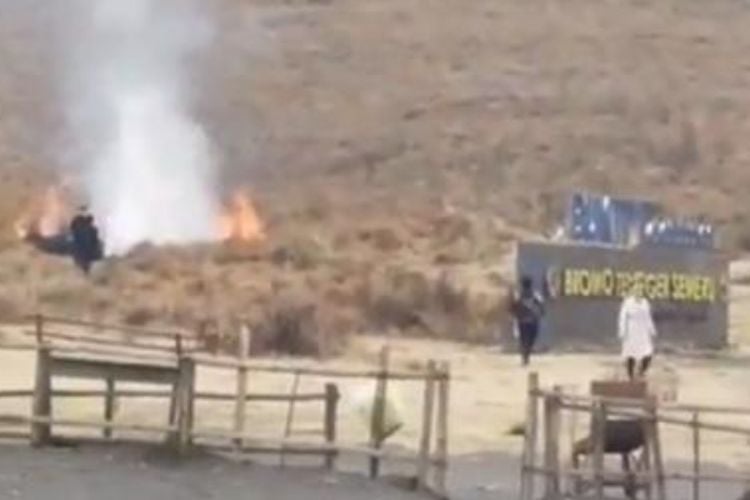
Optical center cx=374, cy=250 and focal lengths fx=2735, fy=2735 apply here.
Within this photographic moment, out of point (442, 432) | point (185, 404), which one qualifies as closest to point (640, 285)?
point (185, 404)

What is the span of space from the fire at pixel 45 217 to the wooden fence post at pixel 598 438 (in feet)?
116

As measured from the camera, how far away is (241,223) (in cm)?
5619

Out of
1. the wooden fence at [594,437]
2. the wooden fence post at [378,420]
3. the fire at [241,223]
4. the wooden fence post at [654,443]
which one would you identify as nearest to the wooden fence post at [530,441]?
the wooden fence at [594,437]

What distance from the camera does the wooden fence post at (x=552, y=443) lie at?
61.9ft

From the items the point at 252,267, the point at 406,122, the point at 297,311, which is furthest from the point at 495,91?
the point at 297,311

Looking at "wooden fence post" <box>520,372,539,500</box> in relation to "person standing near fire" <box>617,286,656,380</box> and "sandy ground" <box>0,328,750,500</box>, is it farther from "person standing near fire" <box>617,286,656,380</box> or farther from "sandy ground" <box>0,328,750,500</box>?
"person standing near fire" <box>617,286,656,380</box>

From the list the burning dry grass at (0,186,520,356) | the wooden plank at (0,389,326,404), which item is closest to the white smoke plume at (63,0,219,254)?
the burning dry grass at (0,186,520,356)

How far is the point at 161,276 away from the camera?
48312 millimetres

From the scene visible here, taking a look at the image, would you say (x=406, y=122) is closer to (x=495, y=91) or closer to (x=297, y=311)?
(x=495, y=91)

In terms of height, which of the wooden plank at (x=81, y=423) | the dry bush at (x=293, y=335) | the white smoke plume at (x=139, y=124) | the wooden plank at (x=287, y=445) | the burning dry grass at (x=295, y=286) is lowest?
the wooden plank at (x=287, y=445)

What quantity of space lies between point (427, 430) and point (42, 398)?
10.7ft

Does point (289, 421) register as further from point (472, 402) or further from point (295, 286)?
point (295, 286)

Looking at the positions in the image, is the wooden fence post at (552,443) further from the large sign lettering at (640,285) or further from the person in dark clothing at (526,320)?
the large sign lettering at (640,285)

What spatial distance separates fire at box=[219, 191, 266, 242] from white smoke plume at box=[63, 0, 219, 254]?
0.36m
